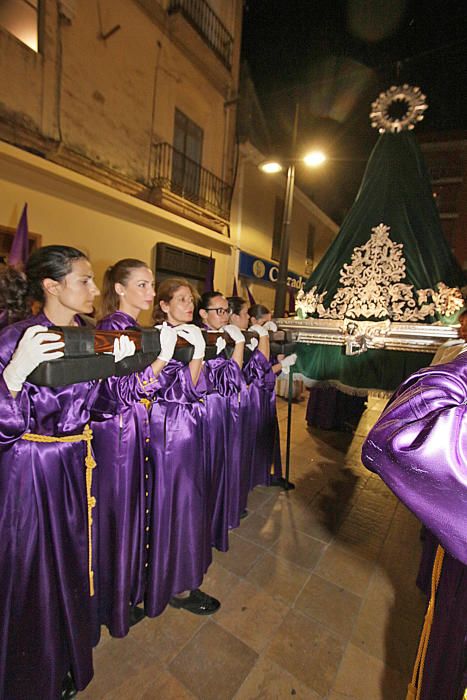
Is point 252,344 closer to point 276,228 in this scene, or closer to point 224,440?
point 224,440

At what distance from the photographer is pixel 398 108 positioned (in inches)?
132

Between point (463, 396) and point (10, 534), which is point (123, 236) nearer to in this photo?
point (10, 534)

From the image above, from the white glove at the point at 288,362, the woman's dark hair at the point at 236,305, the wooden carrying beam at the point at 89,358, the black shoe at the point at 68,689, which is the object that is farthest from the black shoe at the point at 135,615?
the woman's dark hair at the point at 236,305

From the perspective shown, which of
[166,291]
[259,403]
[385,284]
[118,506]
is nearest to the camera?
[118,506]

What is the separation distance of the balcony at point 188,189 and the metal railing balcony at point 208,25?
10.2 ft

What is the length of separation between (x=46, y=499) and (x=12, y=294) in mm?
964

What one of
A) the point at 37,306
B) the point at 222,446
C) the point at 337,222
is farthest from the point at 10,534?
the point at 337,222

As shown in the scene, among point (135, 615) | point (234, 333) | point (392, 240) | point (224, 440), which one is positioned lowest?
point (135, 615)

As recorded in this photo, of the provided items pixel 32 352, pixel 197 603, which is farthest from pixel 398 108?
pixel 197 603

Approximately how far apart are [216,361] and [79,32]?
776 centimetres

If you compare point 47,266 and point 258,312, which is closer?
point 47,266

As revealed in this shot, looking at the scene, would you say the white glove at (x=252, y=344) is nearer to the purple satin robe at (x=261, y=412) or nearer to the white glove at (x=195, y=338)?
the purple satin robe at (x=261, y=412)

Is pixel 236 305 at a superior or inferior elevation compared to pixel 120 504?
superior

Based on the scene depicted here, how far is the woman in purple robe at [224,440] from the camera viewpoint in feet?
7.68
